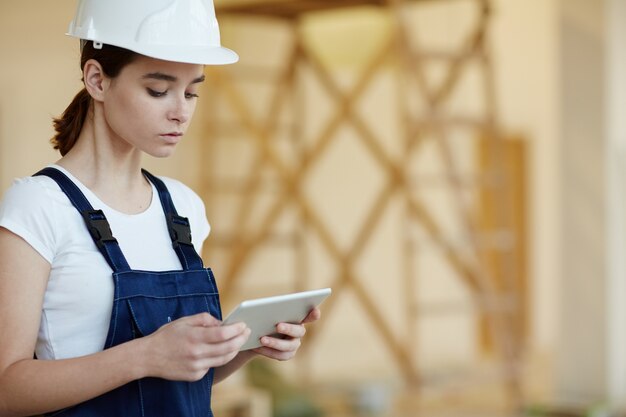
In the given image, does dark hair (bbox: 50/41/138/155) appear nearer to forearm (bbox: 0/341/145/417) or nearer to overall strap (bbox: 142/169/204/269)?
overall strap (bbox: 142/169/204/269)

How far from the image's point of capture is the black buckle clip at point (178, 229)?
1.79m

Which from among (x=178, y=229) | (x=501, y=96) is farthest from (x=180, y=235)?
(x=501, y=96)

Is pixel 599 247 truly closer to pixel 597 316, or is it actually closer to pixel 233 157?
pixel 597 316

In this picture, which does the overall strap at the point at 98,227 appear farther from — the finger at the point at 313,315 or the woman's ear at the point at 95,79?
the finger at the point at 313,315

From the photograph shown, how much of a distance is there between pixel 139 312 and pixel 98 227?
150 millimetres

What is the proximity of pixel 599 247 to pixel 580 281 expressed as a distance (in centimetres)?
24

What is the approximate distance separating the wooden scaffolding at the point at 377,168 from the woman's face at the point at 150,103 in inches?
171

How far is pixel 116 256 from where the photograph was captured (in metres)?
1.65

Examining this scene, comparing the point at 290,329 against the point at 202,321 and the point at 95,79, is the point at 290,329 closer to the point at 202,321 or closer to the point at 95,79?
the point at 202,321

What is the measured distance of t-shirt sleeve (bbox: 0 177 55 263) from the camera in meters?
1.57

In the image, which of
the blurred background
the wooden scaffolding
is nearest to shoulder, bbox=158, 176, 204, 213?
the blurred background

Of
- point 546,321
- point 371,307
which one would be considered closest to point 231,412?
point 371,307

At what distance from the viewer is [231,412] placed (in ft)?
14.8

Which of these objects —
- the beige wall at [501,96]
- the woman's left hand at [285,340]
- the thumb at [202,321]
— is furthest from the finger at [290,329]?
the beige wall at [501,96]
